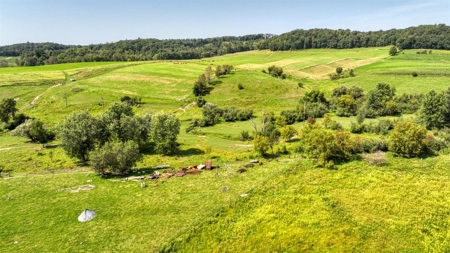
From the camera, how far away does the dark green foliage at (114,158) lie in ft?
151

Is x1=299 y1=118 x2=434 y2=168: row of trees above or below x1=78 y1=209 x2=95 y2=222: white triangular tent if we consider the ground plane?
above


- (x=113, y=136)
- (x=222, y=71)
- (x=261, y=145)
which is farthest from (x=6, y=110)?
(x=222, y=71)

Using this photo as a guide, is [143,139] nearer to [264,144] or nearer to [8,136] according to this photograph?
[264,144]

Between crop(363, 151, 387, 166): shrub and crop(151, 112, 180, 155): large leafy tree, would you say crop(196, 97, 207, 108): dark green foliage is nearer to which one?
crop(151, 112, 180, 155): large leafy tree

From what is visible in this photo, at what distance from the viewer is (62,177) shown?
155 feet

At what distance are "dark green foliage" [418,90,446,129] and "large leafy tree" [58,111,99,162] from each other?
240 feet

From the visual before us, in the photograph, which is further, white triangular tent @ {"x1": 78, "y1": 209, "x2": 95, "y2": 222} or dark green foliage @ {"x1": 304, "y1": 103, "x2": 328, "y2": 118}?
dark green foliage @ {"x1": 304, "y1": 103, "x2": 328, "y2": 118}

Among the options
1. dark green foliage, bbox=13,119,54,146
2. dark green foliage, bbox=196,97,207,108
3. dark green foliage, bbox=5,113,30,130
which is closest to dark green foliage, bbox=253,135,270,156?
dark green foliage, bbox=196,97,207,108

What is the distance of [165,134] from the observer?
60.4 m

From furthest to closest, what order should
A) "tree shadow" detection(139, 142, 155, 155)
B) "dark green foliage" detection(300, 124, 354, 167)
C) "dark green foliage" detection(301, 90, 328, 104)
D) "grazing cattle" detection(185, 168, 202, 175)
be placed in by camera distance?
"dark green foliage" detection(301, 90, 328, 104), "tree shadow" detection(139, 142, 155, 155), "dark green foliage" detection(300, 124, 354, 167), "grazing cattle" detection(185, 168, 202, 175)

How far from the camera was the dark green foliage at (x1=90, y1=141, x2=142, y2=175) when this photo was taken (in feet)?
151

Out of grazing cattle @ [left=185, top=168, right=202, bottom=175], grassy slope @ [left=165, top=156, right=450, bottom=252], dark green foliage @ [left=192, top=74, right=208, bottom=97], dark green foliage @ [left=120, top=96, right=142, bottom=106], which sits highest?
dark green foliage @ [left=192, top=74, right=208, bottom=97]

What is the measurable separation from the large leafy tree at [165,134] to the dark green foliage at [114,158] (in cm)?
1043

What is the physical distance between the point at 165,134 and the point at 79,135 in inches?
634
